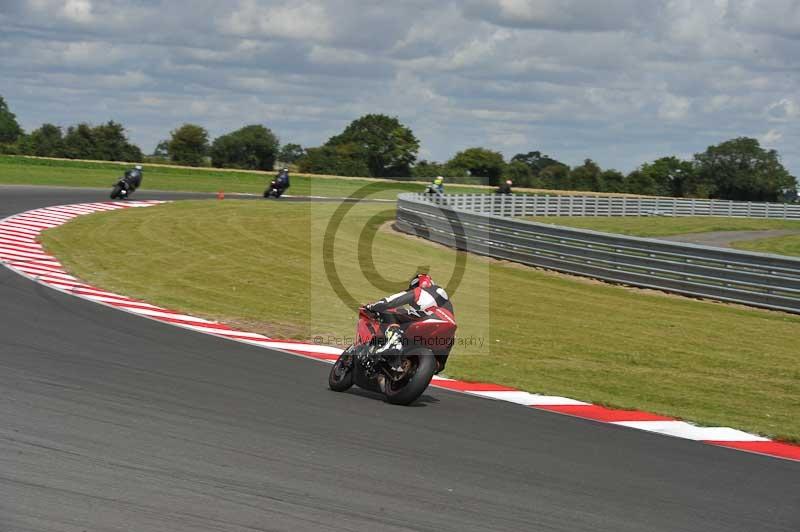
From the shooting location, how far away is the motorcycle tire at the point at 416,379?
9.34 meters

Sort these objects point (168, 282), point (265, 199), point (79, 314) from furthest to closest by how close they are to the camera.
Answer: point (265, 199)
point (168, 282)
point (79, 314)

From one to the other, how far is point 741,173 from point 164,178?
2028 inches

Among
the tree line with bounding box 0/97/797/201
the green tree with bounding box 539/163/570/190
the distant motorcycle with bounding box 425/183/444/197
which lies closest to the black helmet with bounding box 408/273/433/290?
the distant motorcycle with bounding box 425/183/444/197

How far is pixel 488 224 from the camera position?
25.1m

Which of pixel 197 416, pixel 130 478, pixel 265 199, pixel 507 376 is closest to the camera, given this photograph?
pixel 130 478

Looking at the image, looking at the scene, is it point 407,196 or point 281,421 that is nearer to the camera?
point 281,421

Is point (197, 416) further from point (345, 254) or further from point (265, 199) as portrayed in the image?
Result: point (265, 199)

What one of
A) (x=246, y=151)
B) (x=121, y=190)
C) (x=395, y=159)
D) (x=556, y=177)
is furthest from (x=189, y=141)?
(x=121, y=190)

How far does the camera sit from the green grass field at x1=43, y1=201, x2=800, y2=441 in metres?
12.0

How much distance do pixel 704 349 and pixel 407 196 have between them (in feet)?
67.6

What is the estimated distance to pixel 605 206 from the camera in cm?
5412

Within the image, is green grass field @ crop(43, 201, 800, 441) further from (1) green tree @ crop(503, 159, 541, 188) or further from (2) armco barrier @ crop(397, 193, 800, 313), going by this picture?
(1) green tree @ crop(503, 159, 541, 188)

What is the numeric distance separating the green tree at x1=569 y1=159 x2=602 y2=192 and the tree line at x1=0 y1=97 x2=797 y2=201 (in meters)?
0.09

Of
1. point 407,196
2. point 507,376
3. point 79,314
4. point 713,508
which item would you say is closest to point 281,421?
point 713,508
